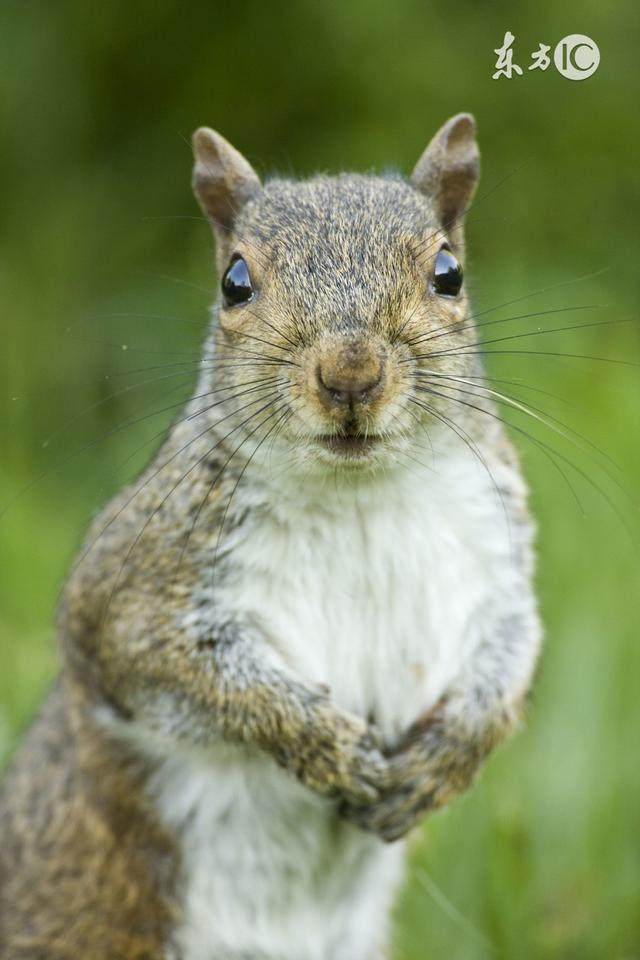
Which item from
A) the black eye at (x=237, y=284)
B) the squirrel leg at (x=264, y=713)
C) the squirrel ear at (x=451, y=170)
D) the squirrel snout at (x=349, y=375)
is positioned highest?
the squirrel ear at (x=451, y=170)

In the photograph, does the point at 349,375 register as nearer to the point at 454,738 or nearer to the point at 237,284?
the point at 237,284

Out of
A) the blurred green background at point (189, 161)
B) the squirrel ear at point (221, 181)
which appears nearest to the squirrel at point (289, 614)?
the squirrel ear at point (221, 181)

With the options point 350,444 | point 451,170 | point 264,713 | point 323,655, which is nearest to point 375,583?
point 323,655

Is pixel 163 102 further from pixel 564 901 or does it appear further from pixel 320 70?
pixel 564 901

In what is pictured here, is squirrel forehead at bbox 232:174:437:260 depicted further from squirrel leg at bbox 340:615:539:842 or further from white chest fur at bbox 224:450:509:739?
squirrel leg at bbox 340:615:539:842

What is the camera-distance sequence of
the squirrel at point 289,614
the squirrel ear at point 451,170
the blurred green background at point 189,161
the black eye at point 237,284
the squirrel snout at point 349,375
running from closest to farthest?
the squirrel snout at point 349,375
the squirrel at point 289,614
the black eye at point 237,284
the squirrel ear at point 451,170
the blurred green background at point 189,161

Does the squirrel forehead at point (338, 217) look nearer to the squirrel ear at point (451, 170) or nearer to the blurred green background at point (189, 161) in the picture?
the squirrel ear at point (451, 170)

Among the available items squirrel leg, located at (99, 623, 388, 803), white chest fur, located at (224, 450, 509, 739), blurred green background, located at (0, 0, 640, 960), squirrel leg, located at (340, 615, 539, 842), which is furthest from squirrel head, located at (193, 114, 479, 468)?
blurred green background, located at (0, 0, 640, 960)
